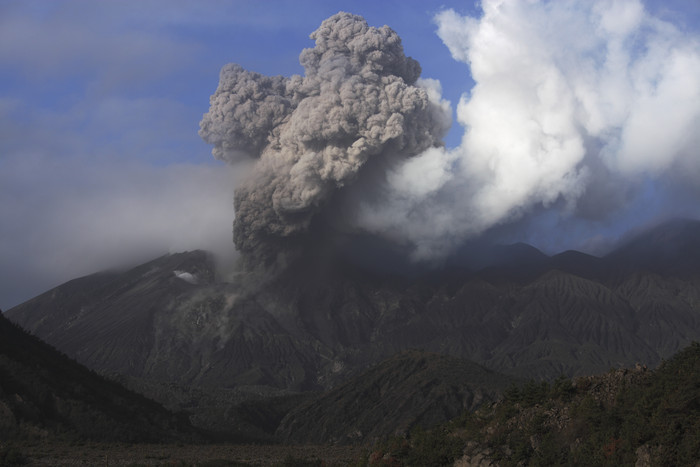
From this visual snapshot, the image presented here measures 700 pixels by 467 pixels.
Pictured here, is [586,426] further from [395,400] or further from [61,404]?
[395,400]

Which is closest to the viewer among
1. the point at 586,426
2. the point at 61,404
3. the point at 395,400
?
the point at 586,426

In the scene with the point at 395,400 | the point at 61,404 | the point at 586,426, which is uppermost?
the point at 61,404

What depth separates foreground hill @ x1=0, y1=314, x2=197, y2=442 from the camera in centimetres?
5022

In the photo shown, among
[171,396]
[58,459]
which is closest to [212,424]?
[171,396]

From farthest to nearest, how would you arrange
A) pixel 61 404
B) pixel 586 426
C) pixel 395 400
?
pixel 395 400
pixel 61 404
pixel 586 426

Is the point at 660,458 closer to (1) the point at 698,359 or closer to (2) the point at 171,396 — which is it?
(1) the point at 698,359

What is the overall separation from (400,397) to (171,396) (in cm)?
4370

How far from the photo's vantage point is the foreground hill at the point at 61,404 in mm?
50219

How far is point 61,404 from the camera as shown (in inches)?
2109

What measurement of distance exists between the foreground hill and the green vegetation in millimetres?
24584

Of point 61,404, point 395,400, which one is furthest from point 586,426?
point 395,400

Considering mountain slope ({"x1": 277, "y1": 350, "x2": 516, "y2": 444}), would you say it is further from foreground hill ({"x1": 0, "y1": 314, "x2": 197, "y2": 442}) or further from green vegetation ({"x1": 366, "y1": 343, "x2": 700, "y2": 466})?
green vegetation ({"x1": 366, "y1": 343, "x2": 700, "y2": 466})

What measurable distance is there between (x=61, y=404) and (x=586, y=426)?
122 ft

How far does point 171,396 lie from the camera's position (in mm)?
134625
